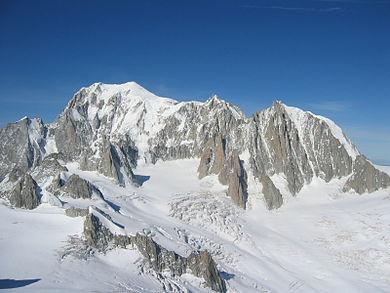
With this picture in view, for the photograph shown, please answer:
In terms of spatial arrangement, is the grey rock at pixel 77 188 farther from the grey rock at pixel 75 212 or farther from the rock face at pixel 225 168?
the rock face at pixel 225 168

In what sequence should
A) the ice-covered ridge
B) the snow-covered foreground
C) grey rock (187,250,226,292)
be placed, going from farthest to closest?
the ice-covered ridge
grey rock (187,250,226,292)
the snow-covered foreground

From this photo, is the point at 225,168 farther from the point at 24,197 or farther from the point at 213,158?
the point at 24,197

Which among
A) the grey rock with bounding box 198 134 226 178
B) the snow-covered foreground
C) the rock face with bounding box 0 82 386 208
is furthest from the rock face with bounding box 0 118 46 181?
the grey rock with bounding box 198 134 226 178

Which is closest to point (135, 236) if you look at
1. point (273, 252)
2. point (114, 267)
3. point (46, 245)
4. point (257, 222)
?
point (114, 267)

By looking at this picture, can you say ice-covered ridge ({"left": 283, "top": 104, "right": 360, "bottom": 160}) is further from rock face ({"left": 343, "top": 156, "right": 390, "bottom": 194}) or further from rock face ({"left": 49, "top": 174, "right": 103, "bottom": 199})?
rock face ({"left": 49, "top": 174, "right": 103, "bottom": 199})

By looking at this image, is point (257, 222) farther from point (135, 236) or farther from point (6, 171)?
point (6, 171)
